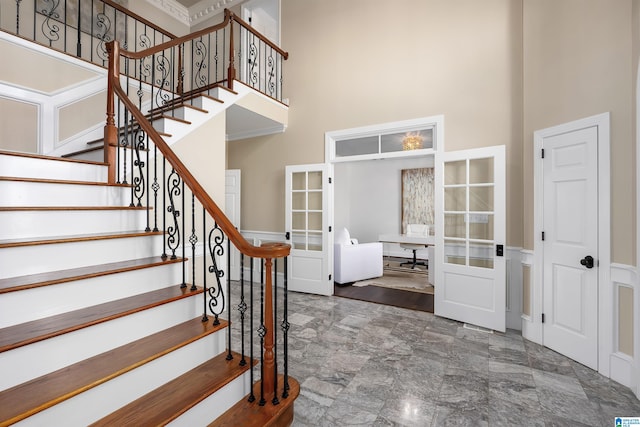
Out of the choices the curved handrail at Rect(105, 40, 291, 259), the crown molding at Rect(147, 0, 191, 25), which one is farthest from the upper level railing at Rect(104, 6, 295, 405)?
the crown molding at Rect(147, 0, 191, 25)

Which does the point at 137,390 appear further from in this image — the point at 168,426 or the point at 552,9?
the point at 552,9

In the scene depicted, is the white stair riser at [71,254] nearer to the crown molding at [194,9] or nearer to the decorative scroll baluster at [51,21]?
the decorative scroll baluster at [51,21]

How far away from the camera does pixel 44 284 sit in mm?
1516

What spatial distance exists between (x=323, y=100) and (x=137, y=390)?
4412 millimetres

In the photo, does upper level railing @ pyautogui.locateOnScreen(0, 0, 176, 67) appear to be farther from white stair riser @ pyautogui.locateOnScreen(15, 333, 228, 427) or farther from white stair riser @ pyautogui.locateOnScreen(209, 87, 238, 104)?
white stair riser @ pyautogui.locateOnScreen(15, 333, 228, 427)

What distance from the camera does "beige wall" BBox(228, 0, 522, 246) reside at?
3.54m

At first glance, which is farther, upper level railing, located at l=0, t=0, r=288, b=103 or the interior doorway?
upper level railing, located at l=0, t=0, r=288, b=103

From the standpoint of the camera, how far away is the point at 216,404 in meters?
1.60

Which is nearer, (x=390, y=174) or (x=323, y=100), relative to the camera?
(x=323, y=100)

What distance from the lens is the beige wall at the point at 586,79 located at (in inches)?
96.6

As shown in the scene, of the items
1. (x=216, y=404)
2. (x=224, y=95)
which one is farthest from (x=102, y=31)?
(x=216, y=404)

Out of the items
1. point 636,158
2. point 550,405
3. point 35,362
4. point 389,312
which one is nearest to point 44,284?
point 35,362

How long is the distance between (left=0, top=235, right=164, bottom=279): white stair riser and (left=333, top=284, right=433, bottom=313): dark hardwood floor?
10.4 feet

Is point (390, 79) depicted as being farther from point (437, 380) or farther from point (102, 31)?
point (102, 31)
